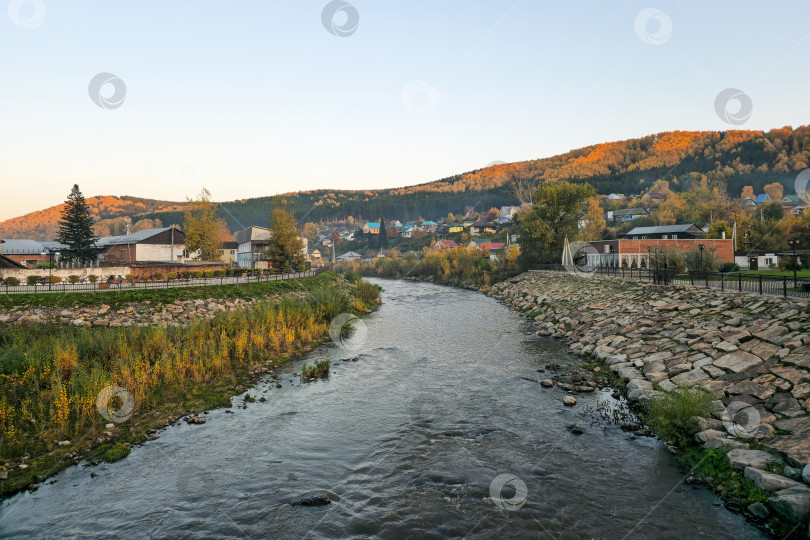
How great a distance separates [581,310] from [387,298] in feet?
97.5

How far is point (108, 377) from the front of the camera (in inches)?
592

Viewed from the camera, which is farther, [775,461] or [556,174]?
[556,174]

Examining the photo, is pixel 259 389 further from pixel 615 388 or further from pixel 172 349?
pixel 615 388

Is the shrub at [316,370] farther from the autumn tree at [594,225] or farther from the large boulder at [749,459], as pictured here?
the autumn tree at [594,225]

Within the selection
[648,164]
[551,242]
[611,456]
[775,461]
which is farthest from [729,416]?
[648,164]

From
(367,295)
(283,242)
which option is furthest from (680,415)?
(283,242)

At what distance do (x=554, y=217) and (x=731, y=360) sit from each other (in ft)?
161

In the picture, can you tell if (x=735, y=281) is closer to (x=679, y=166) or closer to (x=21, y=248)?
(x=21, y=248)

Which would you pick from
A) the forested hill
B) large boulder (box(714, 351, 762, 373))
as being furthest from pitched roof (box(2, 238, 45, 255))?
the forested hill

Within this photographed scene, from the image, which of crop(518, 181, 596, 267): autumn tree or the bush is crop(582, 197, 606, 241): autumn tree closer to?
crop(518, 181, 596, 267): autumn tree

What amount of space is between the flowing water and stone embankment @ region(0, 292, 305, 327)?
12768 millimetres

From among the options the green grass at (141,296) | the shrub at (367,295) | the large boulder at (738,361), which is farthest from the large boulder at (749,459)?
the shrub at (367,295)

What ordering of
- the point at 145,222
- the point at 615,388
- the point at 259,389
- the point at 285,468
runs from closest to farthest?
the point at 285,468 < the point at 615,388 < the point at 259,389 < the point at 145,222

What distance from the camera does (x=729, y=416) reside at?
11688mm
